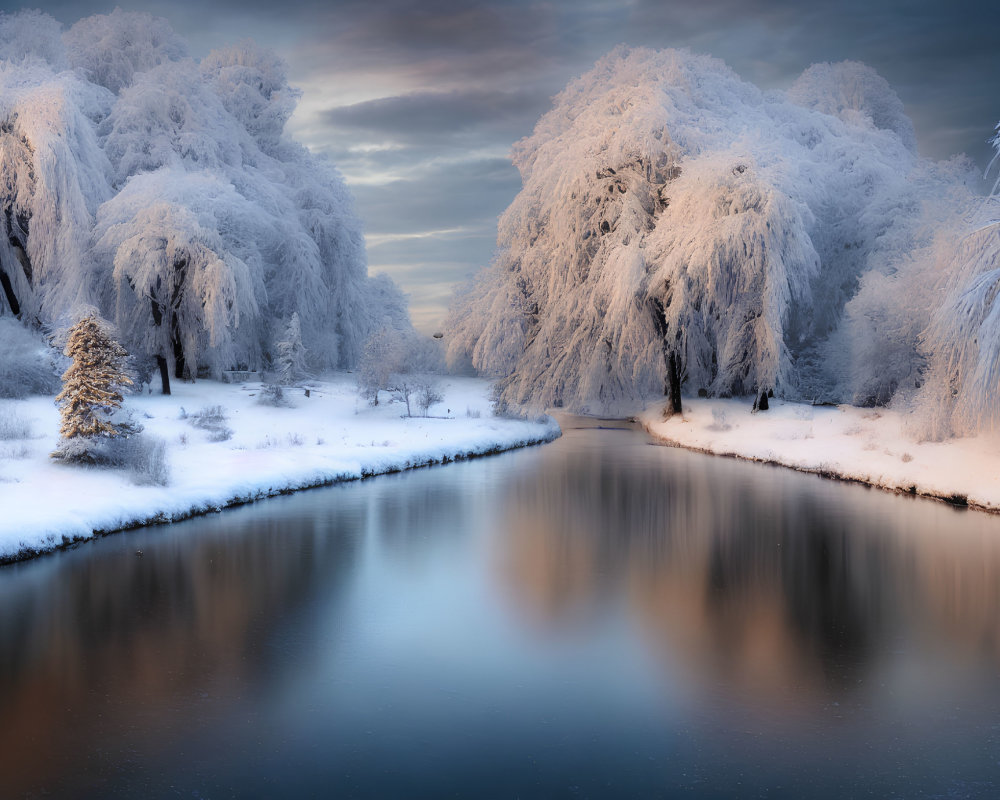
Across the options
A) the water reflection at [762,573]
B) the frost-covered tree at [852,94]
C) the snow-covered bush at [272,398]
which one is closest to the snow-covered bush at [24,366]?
the snow-covered bush at [272,398]

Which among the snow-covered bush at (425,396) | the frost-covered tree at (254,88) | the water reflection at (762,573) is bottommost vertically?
the water reflection at (762,573)

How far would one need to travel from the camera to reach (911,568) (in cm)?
1173

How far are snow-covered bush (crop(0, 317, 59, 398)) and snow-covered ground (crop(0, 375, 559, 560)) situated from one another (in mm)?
812

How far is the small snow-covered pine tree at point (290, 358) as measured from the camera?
30.0 m

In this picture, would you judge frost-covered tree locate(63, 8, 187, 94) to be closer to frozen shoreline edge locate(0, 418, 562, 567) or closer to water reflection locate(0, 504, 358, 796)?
frozen shoreline edge locate(0, 418, 562, 567)

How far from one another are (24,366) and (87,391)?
10.2 metres

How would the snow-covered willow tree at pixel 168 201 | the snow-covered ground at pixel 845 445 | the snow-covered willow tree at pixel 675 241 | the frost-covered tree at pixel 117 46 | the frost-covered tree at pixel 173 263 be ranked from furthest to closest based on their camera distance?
1. the frost-covered tree at pixel 117 46
2. the snow-covered willow tree at pixel 168 201
3. the frost-covered tree at pixel 173 263
4. the snow-covered willow tree at pixel 675 241
5. the snow-covered ground at pixel 845 445

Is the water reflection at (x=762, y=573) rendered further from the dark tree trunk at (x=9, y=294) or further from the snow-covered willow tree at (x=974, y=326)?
the dark tree trunk at (x=9, y=294)

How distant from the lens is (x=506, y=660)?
8.11 m

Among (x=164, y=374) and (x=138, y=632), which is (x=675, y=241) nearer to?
(x=164, y=374)

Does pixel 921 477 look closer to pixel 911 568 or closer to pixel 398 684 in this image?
pixel 911 568

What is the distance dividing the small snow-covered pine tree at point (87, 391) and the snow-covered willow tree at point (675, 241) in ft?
49.7

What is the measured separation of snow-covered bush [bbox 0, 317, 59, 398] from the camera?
2330cm

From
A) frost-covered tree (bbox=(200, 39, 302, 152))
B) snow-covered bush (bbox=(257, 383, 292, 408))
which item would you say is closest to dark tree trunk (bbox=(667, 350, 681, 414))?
snow-covered bush (bbox=(257, 383, 292, 408))
